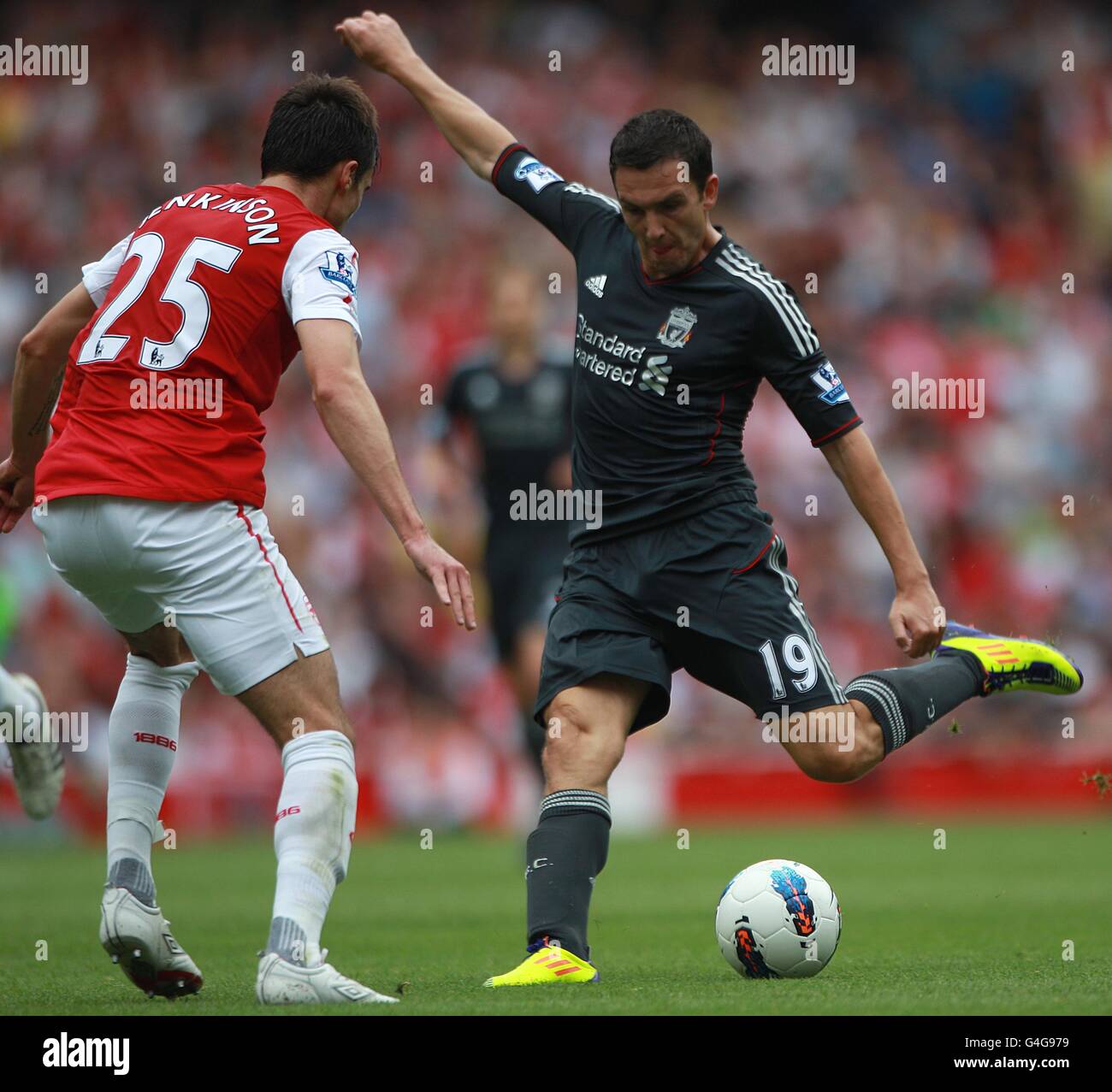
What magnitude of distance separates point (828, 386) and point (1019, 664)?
1364mm

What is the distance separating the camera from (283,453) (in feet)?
50.7

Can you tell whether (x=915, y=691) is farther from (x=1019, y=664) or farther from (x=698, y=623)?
(x=698, y=623)

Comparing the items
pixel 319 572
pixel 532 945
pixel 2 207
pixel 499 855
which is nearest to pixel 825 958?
pixel 532 945

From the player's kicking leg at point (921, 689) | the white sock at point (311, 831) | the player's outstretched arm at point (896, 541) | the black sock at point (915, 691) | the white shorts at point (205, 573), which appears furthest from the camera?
the black sock at point (915, 691)

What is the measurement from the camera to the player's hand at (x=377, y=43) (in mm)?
5711

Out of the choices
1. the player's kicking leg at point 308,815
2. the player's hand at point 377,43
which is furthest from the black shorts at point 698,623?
the player's hand at point 377,43

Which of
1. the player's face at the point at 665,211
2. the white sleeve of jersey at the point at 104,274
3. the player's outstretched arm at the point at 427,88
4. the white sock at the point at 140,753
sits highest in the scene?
the player's outstretched arm at the point at 427,88

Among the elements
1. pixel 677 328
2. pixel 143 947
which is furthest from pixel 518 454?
pixel 143 947

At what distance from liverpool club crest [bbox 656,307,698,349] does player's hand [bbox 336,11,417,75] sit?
136 cm

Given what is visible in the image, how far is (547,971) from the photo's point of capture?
4.65m

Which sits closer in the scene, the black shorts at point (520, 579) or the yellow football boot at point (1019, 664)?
the yellow football boot at point (1019, 664)

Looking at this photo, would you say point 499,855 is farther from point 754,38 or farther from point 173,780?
point 754,38

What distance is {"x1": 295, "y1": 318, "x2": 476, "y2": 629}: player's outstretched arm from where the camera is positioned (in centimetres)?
414

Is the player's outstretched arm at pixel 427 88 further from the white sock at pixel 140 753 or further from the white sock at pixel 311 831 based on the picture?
the white sock at pixel 311 831
